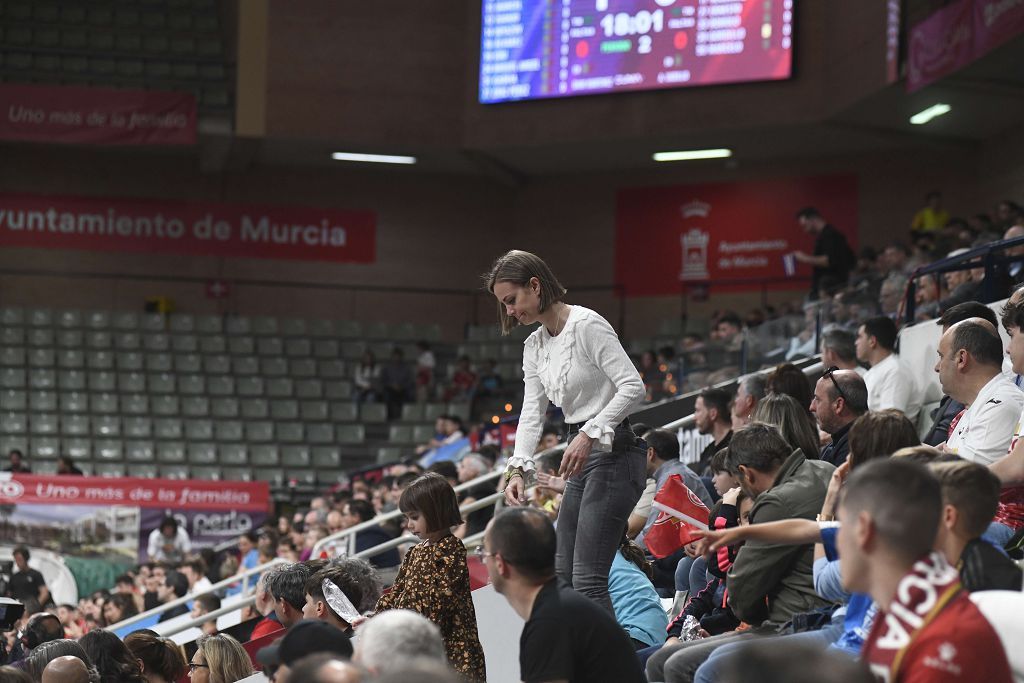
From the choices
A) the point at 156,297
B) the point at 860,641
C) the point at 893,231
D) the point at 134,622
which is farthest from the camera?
the point at 156,297

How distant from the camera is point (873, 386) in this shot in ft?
23.6

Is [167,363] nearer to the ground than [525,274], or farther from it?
nearer to the ground

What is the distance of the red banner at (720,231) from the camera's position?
1878 cm

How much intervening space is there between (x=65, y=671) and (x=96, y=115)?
564 inches

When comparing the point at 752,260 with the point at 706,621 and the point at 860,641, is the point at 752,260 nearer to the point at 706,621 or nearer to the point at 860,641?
the point at 706,621

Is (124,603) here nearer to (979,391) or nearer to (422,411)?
(979,391)

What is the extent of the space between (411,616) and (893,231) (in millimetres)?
16370

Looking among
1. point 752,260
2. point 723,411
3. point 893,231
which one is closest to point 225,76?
point 752,260

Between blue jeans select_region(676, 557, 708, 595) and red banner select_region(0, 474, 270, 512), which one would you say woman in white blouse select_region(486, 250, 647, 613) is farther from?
red banner select_region(0, 474, 270, 512)

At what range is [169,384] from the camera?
17672 millimetres

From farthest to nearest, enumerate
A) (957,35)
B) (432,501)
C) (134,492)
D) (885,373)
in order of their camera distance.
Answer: (134,492) < (957,35) < (885,373) < (432,501)

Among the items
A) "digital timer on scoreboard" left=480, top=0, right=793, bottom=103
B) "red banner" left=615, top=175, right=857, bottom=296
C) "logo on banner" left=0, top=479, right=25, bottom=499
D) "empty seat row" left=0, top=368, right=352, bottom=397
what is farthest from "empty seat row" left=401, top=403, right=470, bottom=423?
"logo on banner" left=0, top=479, right=25, bottom=499

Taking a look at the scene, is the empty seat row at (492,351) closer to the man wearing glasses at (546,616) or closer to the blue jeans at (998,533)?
the blue jeans at (998,533)

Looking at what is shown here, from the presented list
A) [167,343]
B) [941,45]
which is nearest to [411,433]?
[167,343]
